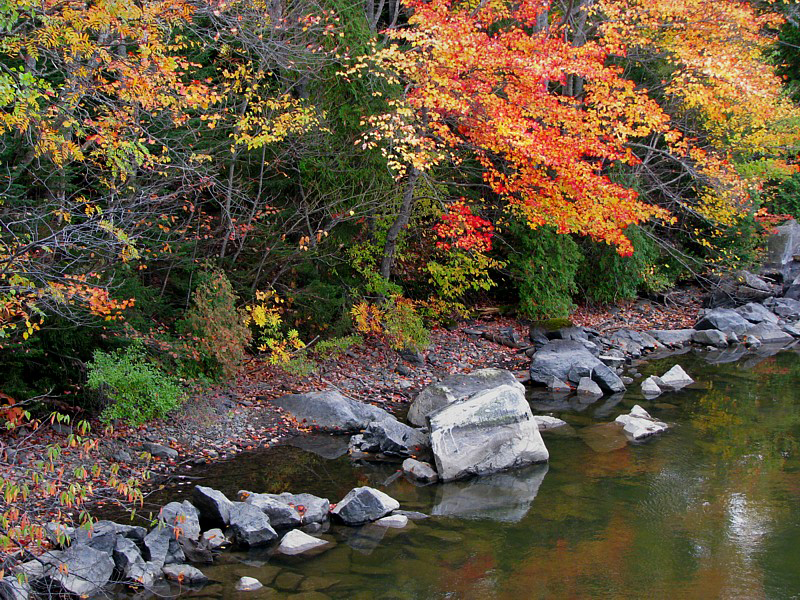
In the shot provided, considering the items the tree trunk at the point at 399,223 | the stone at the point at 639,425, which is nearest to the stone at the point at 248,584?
the stone at the point at 639,425

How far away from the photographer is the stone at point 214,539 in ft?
23.2

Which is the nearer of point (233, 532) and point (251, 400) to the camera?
point (233, 532)

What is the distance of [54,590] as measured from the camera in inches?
237

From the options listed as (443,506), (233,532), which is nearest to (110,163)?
(233,532)

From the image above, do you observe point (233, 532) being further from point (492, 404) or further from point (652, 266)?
point (652, 266)

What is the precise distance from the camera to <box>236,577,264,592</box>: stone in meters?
6.38

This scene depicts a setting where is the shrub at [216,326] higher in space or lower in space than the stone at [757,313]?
higher

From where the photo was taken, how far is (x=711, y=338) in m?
16.9

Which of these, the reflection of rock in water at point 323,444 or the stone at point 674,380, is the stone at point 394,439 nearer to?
the reflection of rock in water at point 323,444

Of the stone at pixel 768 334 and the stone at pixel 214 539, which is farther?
the stone at pixel 768 334

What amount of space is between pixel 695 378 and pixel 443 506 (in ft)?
24.8

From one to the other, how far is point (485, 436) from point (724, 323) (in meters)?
Result: 10.7

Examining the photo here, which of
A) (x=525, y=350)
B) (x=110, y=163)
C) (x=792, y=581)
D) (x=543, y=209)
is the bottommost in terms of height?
(x=525, y=350)

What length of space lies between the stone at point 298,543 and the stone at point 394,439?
8.18ft
